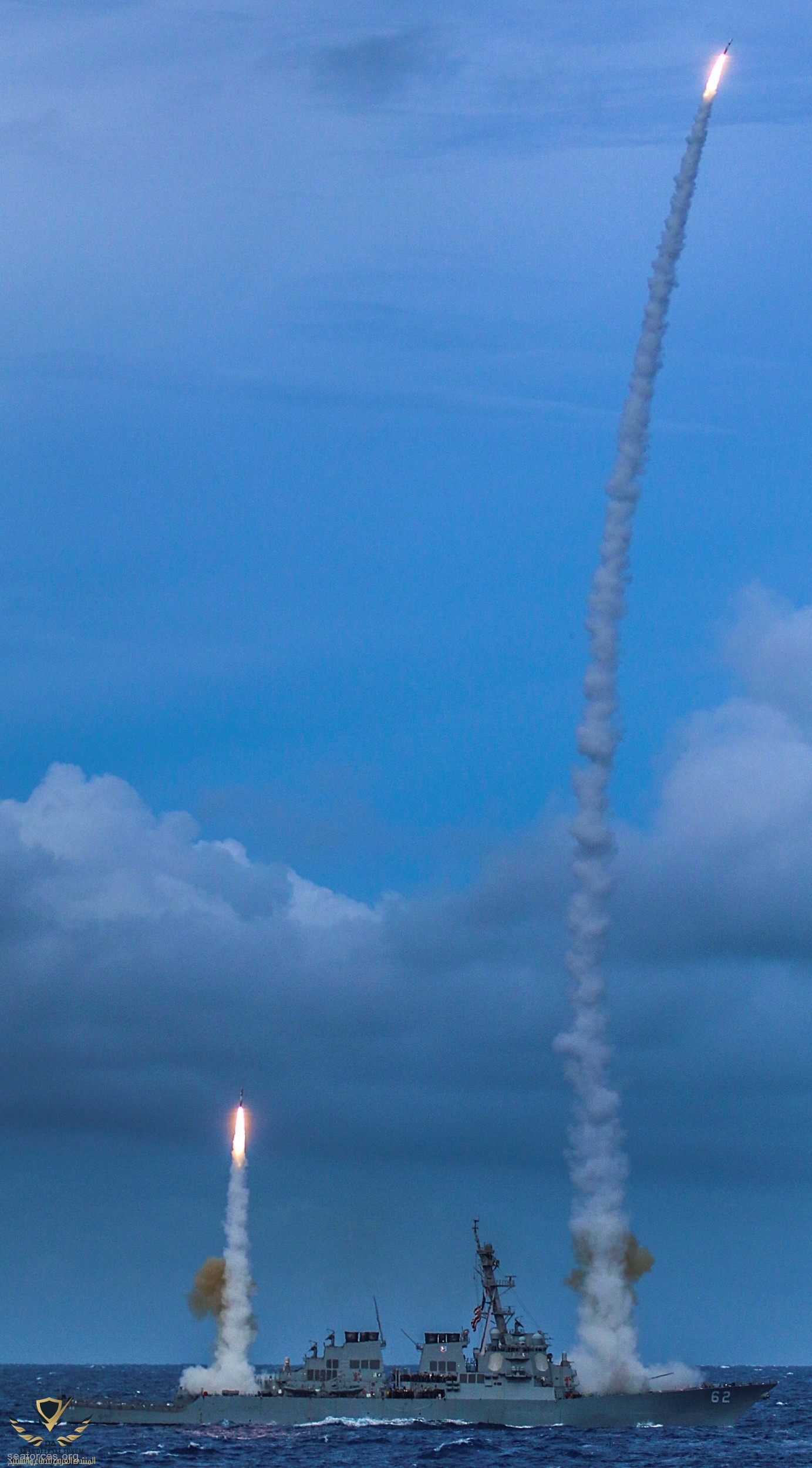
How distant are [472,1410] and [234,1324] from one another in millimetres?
16371

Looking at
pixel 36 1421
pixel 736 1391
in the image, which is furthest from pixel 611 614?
pixel 36 1421

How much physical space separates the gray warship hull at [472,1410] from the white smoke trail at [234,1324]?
1.89 meters

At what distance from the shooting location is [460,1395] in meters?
104

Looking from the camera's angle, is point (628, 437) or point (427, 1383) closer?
point (628, 437)

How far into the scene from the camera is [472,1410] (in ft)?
342

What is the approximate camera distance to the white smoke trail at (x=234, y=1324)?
110 metres

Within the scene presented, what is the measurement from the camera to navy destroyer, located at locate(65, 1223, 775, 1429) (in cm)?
10262

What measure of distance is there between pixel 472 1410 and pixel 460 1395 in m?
1.06

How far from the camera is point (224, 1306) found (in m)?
113

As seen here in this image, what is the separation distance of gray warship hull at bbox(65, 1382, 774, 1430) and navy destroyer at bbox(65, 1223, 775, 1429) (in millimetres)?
67

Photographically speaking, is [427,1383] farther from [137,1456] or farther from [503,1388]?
[137,1456]

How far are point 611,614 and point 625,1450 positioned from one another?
149 feet

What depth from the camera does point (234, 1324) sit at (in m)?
112

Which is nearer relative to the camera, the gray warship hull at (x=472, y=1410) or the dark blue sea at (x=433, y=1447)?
the dark blue sea at (x=433, y=1447)
